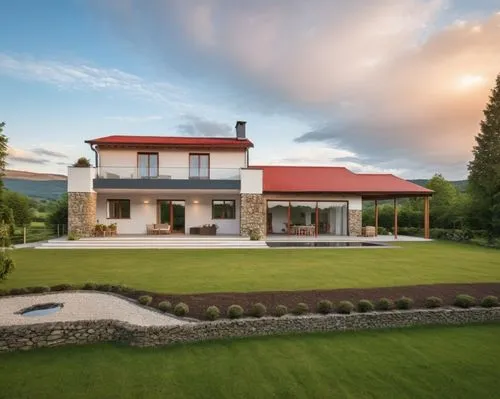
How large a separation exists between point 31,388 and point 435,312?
23.0ft

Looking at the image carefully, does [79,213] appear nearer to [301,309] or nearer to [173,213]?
[173,213]

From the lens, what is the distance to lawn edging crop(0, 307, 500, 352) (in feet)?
18.6

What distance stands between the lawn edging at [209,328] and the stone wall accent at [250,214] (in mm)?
13456

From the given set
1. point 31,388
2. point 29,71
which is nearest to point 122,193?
point 29,71

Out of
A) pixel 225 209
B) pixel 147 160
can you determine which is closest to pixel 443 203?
pixel 225 209

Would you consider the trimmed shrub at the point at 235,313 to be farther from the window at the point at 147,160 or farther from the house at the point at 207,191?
the window at the point at 147,160

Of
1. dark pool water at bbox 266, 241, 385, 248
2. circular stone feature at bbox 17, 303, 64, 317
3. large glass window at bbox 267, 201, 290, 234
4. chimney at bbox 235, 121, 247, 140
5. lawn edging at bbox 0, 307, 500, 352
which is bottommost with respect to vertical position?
lawn edging at bbox 0, 307, 500, 352

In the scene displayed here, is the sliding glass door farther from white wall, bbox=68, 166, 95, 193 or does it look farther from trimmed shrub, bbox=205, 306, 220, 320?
trimmed shrub, bbox=205, 306, 220, 320

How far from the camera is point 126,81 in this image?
63.1 ft

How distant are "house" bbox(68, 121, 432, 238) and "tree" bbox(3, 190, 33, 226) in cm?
581

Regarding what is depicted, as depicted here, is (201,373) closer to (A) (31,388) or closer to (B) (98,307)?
(A) (31,388)

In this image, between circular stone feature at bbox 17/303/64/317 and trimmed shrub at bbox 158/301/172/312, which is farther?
trimmed shrub at bbox 158/301/172/312

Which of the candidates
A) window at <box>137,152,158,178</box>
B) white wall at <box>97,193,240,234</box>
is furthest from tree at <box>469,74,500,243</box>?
window at <box>137,152,158,178</box>

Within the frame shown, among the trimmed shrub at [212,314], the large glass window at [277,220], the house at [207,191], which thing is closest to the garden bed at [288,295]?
the trimmed shrub at [212,314]
